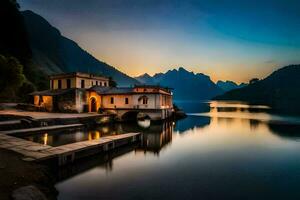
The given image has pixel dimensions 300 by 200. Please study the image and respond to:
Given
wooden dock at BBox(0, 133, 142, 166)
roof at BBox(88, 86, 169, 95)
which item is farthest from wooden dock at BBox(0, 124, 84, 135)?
roof at BBox(88, 86, 169, 95)

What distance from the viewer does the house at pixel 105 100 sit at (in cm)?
5159

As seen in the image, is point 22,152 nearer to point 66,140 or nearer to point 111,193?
point 111,193

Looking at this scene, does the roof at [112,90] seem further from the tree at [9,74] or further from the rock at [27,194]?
the rock at [27,194]

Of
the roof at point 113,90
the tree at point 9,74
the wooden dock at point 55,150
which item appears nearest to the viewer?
the wooden dock at point 55,150

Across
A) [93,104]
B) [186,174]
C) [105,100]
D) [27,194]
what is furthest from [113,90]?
[27,194]

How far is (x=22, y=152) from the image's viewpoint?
58.9 feet

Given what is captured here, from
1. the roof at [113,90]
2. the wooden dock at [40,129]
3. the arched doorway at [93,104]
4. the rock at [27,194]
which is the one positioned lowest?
the rock at [27,194]

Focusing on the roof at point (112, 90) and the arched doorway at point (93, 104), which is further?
the arched doorway at point (93, 104)

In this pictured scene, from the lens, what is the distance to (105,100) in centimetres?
5438

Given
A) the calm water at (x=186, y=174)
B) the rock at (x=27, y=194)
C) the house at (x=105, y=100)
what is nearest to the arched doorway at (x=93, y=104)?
the house at (x=105, y=100)

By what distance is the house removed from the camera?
51594mm

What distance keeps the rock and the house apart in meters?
40.6

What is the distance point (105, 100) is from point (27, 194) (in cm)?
4407

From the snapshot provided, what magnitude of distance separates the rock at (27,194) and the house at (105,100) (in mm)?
40581
